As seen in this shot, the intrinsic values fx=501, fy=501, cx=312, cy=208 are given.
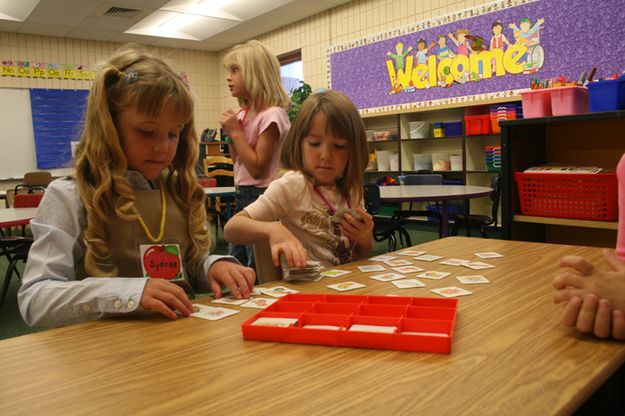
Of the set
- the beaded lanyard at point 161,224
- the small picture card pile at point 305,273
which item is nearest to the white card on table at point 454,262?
the small picture card pile at point 305,273

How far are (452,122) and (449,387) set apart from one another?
5944 millimetres

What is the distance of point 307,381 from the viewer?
64cm

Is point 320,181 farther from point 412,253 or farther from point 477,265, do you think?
point 477,265

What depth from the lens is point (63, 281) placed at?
1025 millimetres

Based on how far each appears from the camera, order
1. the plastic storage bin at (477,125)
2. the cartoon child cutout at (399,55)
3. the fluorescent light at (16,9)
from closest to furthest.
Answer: the plastic storage bin at (477,125) → the cartoon child cutout at (399,55) → the fluorescent light at (16,9)

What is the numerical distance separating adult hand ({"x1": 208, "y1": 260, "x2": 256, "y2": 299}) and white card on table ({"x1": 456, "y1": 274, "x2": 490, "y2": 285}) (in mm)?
468

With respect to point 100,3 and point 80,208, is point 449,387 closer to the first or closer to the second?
point 80,208

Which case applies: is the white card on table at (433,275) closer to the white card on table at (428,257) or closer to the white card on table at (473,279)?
the white card on table at (473,279)

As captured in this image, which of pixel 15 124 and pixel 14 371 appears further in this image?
pixel 15 124

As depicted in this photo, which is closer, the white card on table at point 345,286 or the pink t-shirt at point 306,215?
the white card on table at point 345,286

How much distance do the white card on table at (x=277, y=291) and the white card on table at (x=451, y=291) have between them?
1.00ft

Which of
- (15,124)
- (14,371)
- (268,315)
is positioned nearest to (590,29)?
(268,315)

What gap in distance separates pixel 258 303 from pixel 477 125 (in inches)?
212

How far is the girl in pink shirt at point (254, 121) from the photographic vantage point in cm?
224
